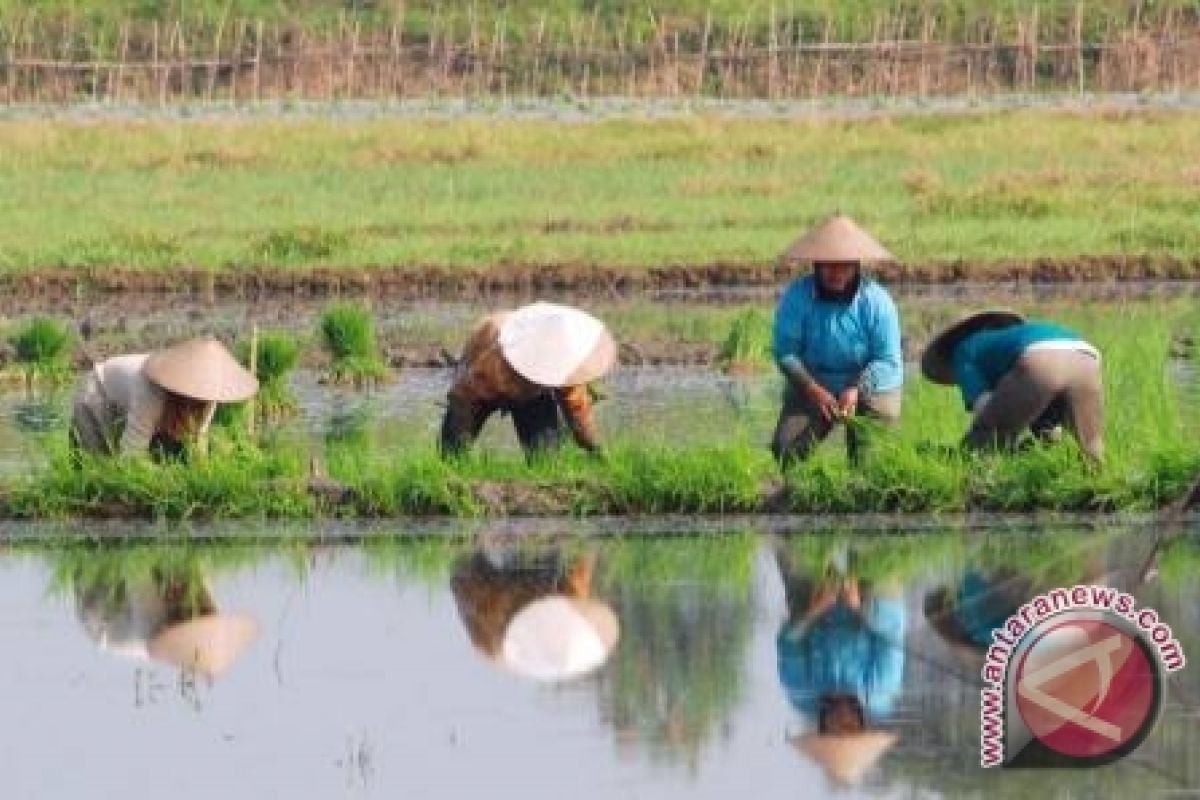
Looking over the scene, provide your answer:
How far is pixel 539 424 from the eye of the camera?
1344cm

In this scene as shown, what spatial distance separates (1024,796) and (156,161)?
2513cm

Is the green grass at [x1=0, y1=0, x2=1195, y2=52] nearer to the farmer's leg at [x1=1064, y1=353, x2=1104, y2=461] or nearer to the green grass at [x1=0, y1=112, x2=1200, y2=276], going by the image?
the green grass at [x1=0, y1=112, x2=1200, y2=276]

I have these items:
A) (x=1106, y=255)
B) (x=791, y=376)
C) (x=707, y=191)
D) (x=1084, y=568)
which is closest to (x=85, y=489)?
(x=791, y=376)

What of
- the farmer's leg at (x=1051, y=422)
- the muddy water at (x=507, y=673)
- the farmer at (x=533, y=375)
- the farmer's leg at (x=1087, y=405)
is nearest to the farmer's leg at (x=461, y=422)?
the farmer at (x=533, y=375)

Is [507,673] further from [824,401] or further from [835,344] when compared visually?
[835,344]

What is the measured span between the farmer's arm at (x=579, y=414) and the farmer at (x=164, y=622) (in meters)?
1.93

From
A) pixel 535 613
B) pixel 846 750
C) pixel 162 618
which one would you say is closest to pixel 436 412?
pixel 162 618

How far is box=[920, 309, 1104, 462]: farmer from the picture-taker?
490 inches

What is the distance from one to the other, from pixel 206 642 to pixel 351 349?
8529 mm

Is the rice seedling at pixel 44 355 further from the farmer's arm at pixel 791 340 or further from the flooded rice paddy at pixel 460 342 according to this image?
the farmer's arm at pixel 791 340

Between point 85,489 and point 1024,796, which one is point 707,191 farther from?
point 1024,796

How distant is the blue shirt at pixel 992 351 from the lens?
1254cm

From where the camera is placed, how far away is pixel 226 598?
11320mm

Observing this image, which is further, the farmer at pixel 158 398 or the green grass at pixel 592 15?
the green grass at pixel 592 15
